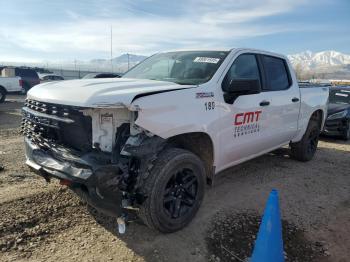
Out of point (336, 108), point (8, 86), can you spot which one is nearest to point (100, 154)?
point (336, 108)

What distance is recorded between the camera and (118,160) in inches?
122

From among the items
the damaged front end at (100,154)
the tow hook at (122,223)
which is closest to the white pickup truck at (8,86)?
the damaged front end at (100,154)

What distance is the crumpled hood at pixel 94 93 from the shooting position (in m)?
2.98

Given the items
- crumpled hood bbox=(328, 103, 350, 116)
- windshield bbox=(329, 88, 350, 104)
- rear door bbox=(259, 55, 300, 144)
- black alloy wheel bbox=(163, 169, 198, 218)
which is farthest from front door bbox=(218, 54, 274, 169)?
windshield bbox=(329, 88, 350, 104)

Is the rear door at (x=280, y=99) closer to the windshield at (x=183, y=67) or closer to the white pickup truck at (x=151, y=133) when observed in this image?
the white pickup truck at (x=151, y=133)

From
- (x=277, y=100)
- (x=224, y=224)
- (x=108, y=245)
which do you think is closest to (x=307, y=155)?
(x=277, y=100)

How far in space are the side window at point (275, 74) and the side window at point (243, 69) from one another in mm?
299

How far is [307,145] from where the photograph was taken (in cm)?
665

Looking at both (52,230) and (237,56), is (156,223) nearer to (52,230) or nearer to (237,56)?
(52,230)

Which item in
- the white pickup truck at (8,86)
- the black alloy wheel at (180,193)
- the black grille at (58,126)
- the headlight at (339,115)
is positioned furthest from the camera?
the white pickup truck at (8,86)

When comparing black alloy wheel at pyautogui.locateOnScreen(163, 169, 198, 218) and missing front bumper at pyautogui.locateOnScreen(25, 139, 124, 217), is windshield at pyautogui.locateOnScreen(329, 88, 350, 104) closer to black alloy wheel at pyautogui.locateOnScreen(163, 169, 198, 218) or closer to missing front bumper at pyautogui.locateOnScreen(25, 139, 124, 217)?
black alloy wheel at pyautogui.locateOnScreen(163, 169, 198, 218)

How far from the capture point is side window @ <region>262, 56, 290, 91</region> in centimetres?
506

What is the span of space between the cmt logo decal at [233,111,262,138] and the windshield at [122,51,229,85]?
0.66 m

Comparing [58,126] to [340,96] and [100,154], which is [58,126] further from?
[340,96]
